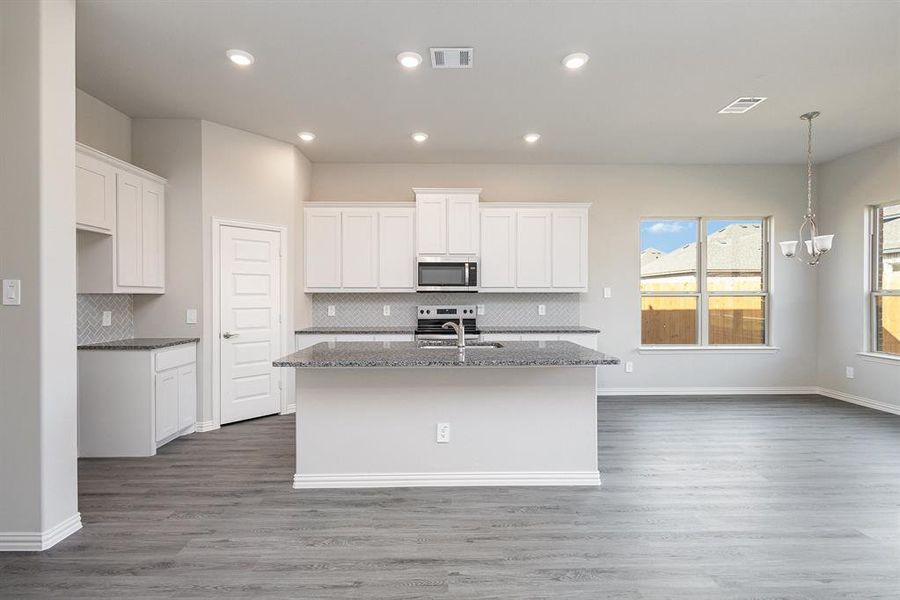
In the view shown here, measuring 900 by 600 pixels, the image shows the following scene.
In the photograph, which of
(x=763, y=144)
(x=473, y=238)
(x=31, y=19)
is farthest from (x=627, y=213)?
(x=31, y=19)

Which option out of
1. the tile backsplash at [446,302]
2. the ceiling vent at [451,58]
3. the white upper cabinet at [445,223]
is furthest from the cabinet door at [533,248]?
the ceiling vent at [451,58]

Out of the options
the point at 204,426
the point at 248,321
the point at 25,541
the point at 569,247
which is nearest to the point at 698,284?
the point at 569,247

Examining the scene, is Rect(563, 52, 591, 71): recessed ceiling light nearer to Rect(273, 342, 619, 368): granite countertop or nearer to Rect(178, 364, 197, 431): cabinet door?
Rect(273, 342, 619, 368): granite countertop

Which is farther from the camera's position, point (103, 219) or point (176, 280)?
point (176, 280)

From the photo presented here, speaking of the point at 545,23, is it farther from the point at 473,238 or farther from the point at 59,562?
the point at 59,562

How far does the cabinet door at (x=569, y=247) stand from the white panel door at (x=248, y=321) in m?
3.32

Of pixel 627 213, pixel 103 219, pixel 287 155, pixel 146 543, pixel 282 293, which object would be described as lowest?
pixel 146 543

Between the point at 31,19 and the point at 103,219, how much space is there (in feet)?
5.41

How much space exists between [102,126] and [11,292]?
8.17 feet

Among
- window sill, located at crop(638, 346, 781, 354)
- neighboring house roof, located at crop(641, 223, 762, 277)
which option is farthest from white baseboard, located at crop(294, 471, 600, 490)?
neighboring house roof, located at crop(641, 223, 762, 277)

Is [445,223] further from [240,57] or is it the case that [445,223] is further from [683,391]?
[683,391]

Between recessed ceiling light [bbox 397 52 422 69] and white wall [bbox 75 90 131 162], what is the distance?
2858 millimetres

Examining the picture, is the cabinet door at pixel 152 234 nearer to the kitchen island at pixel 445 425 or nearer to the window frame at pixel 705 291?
the kitchen island at pixel 445 425

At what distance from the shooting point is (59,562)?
2.16m
